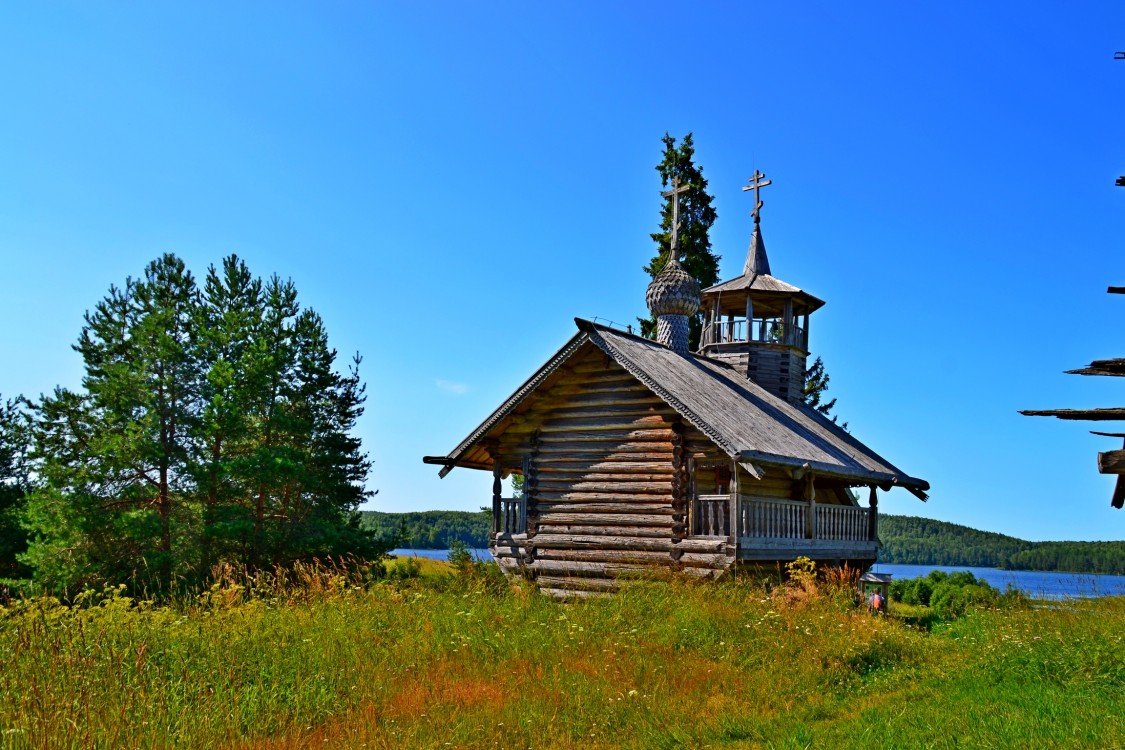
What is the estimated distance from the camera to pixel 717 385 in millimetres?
21094

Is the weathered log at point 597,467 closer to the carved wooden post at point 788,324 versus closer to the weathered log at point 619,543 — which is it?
the weathered log at point 619,543

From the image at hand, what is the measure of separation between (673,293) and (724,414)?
5718mm

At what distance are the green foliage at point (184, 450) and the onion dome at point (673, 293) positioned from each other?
555 inches

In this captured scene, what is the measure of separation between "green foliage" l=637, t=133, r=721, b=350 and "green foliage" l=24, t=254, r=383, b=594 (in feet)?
45.4

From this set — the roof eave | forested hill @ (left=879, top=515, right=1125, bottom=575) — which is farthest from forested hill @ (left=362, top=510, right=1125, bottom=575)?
the roof eave

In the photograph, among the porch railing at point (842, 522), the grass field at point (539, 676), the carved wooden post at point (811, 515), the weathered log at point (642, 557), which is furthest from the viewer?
the porch railing at point (842, 522)

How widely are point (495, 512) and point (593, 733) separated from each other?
1269cm

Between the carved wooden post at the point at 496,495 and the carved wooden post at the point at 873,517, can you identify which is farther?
the carved wooden post at the point at 873,517

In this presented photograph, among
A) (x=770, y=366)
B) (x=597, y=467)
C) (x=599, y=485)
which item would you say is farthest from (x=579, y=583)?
(x=770, y=366)

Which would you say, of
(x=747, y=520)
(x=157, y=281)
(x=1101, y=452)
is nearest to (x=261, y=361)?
(x=157, y=281)

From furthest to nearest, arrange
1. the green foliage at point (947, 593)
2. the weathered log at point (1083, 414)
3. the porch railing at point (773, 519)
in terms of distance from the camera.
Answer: the green foliage at point (947, 593)
the porch railing at point (773, 519)
the weathered log at point (1083, 414)

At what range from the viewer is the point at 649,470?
18266mm

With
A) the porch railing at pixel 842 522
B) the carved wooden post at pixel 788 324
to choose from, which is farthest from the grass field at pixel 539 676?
the carved wooden post at pixel 788 324

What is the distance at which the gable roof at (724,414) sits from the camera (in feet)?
55.1
